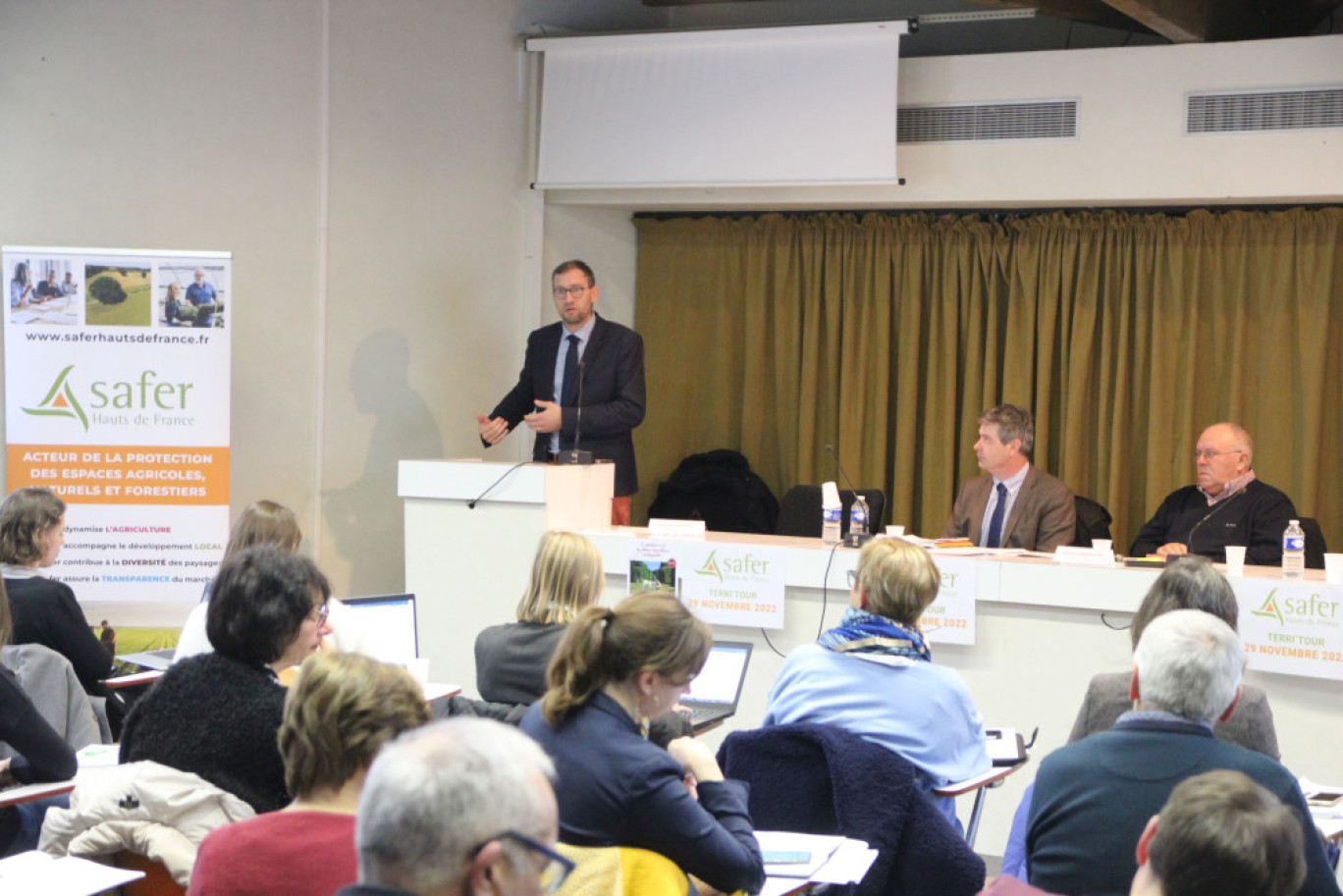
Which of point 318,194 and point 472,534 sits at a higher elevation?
point 318,194

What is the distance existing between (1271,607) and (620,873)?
2.68 m

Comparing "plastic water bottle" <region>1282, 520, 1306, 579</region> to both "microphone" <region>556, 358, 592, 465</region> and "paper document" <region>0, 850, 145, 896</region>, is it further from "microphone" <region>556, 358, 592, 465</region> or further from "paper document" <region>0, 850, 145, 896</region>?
"paper document" <region>0, 850, 145, 896</region>

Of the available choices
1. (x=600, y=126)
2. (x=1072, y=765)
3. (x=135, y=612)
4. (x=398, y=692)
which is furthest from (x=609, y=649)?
(x=600, y=126)

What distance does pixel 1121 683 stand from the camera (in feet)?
9.40

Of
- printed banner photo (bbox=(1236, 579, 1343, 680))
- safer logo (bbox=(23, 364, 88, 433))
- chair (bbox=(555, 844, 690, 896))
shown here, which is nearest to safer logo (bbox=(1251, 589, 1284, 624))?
printed banner photo (bbox=(1236, 579, 1343, 680))

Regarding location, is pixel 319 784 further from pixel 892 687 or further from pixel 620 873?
pixel 892 687

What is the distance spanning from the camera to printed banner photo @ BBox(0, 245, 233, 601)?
5.18 m

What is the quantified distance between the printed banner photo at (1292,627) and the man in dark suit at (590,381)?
94.1 inches

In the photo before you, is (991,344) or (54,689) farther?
(991,344)

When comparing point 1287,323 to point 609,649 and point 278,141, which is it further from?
point 609,649

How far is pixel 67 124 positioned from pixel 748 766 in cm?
424

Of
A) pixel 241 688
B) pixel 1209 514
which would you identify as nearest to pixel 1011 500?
pixel 1209 514

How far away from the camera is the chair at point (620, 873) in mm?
1986

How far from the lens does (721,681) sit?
3.56 m
